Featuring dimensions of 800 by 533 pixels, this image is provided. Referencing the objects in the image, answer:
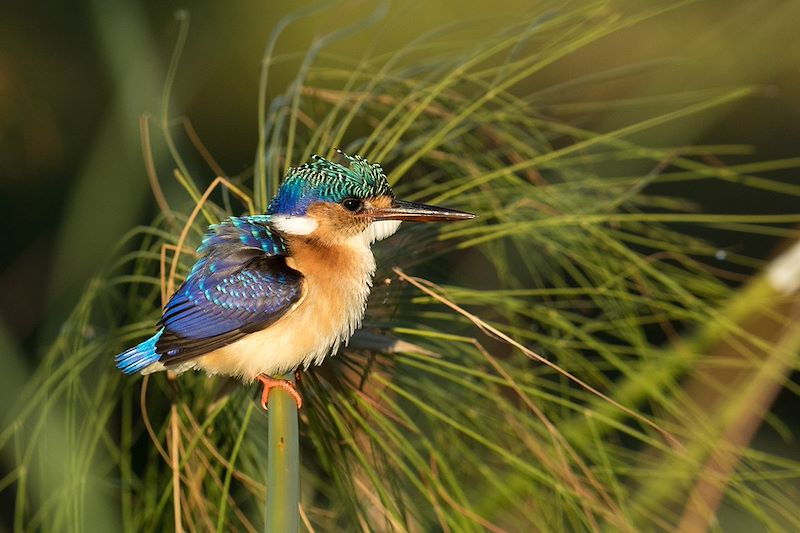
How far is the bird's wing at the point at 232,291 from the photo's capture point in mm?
1570

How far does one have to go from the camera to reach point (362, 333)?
152 centimetres

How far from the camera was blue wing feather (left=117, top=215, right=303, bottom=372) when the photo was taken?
1.55 meters

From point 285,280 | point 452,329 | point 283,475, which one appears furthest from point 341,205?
point 283,475

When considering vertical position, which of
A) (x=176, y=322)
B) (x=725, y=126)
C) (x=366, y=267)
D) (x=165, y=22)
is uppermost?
(x=725, y=126)

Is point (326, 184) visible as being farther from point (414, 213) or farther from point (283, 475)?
point (283, 475)

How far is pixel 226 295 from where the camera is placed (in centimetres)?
167

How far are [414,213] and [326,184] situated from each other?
0.69ft

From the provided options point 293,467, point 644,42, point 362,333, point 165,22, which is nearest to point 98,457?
point 362,333

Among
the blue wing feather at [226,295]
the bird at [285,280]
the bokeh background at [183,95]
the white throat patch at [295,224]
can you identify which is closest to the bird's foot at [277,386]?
the bird at [285,280]

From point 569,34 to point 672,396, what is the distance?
0.64 meters

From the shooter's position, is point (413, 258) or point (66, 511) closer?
point (66, 511)

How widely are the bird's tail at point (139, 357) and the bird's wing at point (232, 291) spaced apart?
0.10 ft

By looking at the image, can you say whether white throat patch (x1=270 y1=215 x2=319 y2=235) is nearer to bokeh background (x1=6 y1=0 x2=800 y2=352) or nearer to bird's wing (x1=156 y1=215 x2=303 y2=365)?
bird's wing (x1=156 y1=215 x2=303 y2=365)

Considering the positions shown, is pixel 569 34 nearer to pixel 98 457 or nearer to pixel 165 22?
pixel 98 457
